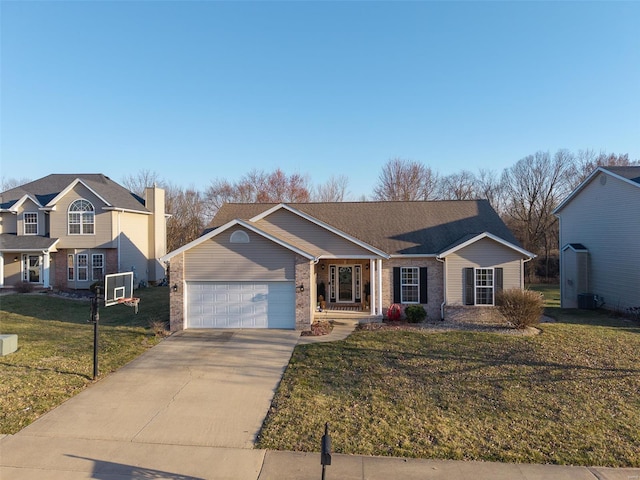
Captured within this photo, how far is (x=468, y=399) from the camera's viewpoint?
26.7 ft

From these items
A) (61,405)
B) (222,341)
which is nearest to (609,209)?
(222,341)

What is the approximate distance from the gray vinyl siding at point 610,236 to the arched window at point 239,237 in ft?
55.1

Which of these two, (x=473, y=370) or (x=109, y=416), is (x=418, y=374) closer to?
Answer: (x=473, y=370)

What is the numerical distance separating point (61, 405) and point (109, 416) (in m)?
1.30

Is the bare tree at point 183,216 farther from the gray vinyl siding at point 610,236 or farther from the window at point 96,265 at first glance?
the gray vinyl siding at point 610,236

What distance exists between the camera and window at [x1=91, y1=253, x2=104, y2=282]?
2548cm

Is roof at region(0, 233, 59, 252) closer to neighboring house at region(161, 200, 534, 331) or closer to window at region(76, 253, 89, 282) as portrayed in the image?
window at region(76, 253, 89, 282)

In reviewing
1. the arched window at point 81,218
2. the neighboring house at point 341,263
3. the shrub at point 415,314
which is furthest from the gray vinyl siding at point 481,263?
the arched window at point 81,218

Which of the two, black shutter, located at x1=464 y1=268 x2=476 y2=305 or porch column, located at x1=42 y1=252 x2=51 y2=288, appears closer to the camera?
black shutter, located at x1=464 y1=268 x2=476 y2=305

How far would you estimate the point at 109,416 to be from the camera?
7.52 m

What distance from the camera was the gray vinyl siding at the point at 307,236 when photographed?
55.3ft

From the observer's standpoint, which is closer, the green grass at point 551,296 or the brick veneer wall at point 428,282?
the brick veneer wall at point 428,282

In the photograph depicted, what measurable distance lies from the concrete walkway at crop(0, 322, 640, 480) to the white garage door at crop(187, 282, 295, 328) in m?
4.59

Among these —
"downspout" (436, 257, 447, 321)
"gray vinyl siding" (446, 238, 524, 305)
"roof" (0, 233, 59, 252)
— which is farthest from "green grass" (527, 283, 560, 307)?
"roof" (0, 233, 59, 252)
